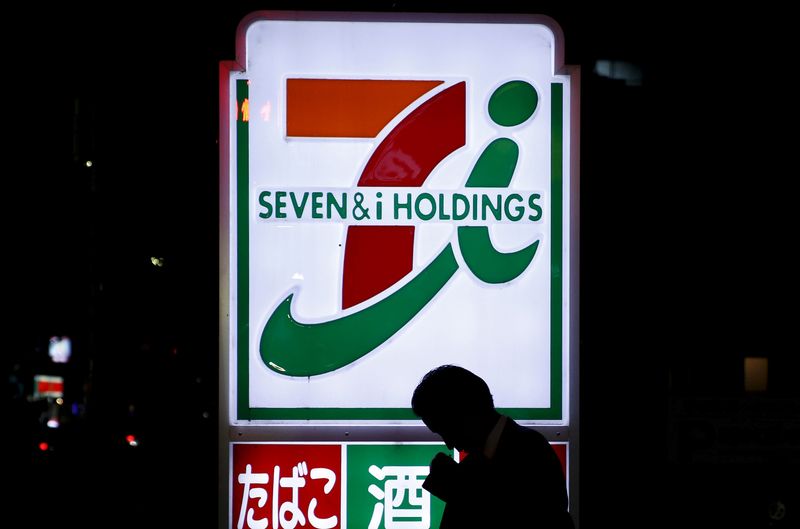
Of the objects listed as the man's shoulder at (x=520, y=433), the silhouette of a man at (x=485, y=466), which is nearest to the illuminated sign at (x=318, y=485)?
the silhouette of a man at (x=485, y=466)

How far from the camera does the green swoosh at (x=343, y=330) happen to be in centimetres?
330

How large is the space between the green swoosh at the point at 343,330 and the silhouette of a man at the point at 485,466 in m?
0.86

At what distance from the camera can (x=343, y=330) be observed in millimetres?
3340

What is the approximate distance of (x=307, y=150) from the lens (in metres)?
3.33

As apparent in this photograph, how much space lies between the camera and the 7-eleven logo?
3.34 meters

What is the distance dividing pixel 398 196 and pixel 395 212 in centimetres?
7

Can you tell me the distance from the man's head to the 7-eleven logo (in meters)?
0.91
